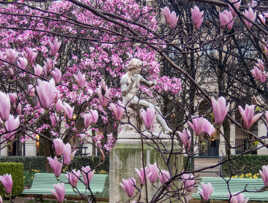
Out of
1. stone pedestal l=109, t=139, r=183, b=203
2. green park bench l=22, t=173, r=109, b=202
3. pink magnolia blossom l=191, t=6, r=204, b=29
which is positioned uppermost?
pink magnolia blossom l=191, t=6, r=204, b=29

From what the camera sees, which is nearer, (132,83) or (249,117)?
(249,117)

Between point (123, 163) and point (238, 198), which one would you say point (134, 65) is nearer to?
point (123, 163)

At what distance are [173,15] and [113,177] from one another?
460 cm

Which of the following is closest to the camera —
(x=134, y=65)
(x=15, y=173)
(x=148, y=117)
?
(x=148, y=117)

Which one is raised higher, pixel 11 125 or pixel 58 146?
pixel 11 125

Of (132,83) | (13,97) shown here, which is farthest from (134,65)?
(13,97)

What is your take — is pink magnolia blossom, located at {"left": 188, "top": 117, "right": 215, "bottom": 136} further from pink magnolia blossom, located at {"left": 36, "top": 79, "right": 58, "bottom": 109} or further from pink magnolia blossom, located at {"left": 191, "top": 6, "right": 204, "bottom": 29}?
pink magnolia blossom, located at {"left": 191, "top": 6, "right": 204, "bottom": 29}

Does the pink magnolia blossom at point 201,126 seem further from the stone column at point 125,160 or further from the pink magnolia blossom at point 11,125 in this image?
the stone column at point 125,160

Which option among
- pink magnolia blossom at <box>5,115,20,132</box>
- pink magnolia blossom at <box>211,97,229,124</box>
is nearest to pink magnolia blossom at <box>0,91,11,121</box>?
pink magnolia blossom at <box>5,115,20,132</box>

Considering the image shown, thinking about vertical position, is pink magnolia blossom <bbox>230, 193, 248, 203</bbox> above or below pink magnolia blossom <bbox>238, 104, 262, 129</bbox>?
Result: below

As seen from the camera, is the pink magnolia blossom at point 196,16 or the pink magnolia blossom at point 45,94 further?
the pink magnolia blossom at point 196,16

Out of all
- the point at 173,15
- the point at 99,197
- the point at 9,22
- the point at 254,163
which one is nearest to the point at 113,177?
the point at 99,197

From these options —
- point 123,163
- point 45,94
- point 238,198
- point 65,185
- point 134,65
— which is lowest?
point 65,185

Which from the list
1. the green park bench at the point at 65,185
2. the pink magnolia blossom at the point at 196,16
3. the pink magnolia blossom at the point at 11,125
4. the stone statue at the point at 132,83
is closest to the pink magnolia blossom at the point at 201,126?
the pink magnolia blossom at the point at 11,125
